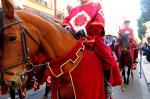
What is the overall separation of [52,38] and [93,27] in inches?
23.9

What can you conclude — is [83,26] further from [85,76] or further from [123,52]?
[123,52]

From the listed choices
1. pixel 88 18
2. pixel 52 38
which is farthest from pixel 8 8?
pixel 88 18

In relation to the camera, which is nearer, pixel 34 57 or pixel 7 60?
pixel 7 60

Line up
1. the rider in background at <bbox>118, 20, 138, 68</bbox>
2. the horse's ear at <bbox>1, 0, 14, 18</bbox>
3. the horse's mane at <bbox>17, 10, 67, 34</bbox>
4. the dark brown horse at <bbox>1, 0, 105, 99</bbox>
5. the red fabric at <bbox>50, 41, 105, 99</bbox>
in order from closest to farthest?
the horse's ear at <bbox>1, 0, 14, 18</bbox> → the dark brown horse at <bbox>1, 0, 105, 99</bbox> → the horse's mane at <bbox>17, 10, 67, 34</bbox> → the red fabric at <bbox>50, 41, 105, 99</bbox> → the rider in background at <bbox>118, 20, 138, 68</bbox>

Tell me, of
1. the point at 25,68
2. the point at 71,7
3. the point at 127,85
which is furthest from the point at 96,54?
the point at 127,85

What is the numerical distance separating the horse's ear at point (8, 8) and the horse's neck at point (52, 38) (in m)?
0.31

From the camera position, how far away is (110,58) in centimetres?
430

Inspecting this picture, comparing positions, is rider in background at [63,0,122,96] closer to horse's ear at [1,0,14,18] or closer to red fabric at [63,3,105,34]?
red fabric at [63,3,105,34]

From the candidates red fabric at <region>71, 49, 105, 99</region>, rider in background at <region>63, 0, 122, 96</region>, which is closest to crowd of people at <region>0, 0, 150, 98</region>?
rider in background at <region>63, 0, 122, 96</region>

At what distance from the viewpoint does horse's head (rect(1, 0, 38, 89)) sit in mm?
3402

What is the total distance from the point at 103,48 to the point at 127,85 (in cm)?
853

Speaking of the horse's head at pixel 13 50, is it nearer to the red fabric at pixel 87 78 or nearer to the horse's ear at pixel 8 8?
the horse's ear at pixel 8 8

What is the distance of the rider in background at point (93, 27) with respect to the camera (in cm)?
425

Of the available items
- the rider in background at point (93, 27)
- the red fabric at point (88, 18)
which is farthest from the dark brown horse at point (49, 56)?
the red fabric at point (88, 18)
